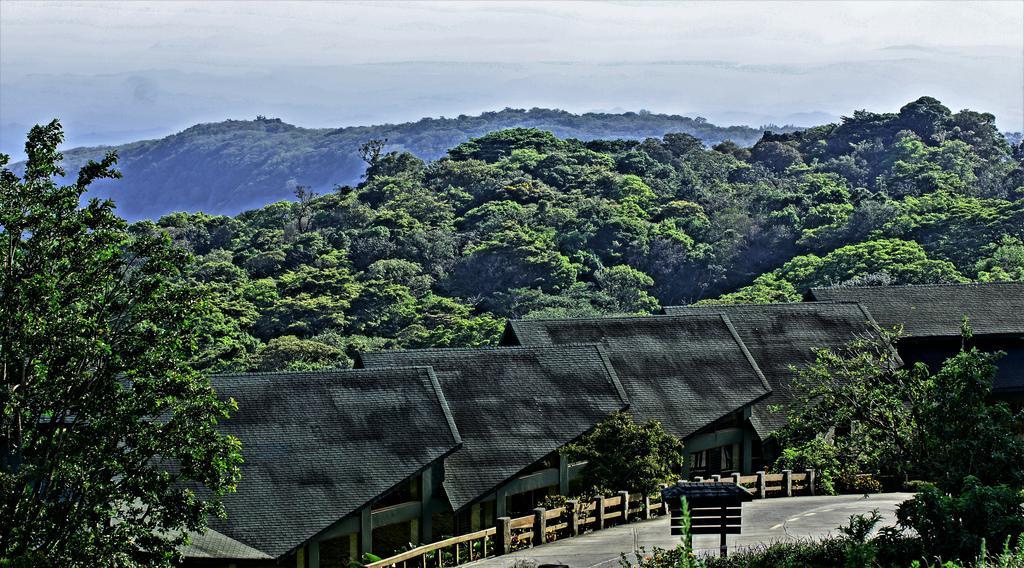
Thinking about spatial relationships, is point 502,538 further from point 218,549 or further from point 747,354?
point 747,354

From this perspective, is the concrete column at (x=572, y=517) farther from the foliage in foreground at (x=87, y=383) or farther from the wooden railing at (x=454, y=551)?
the foliage in foreground at (x=87, y=383)

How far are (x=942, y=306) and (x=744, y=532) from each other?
25647mm

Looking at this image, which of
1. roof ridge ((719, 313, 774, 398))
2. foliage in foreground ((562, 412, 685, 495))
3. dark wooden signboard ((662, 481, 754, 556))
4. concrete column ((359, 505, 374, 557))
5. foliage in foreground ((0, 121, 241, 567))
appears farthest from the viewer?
roof ridge ((719, 313, 774, 398))

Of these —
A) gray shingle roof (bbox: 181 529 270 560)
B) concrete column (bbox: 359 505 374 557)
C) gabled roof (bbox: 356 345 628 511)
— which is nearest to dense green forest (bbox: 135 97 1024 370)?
gabled roof (bbox: 356 345 628 511)

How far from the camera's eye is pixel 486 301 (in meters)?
108

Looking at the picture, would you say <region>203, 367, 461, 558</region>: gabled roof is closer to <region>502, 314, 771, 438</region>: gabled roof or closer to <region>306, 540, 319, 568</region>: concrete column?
<region>306, 540, 319, 568</region>: concrete column

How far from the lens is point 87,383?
89.9 feet

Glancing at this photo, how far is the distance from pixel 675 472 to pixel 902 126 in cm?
12462

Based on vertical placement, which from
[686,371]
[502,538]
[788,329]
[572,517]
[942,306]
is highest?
[942,306]

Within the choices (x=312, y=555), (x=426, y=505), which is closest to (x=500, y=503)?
(x=426, y=505)

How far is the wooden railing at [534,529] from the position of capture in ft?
112

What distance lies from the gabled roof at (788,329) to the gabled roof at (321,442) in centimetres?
1675

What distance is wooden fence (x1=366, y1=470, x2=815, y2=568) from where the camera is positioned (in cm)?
3438

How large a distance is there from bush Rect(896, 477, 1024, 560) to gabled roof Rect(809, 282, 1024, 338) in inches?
1247
